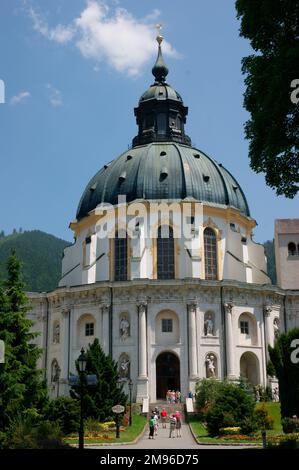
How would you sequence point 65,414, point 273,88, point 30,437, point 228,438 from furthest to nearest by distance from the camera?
point 65,414, point 228,438, point 30,437, point 273,88

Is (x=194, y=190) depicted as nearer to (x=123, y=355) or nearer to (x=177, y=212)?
(x=177, y=212)

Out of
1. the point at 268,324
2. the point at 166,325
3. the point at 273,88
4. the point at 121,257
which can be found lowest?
the point at 166,325

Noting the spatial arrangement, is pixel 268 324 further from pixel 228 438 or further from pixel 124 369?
pixel 228 438

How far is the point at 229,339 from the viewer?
58156mm

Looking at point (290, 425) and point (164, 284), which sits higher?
point (164, 284)

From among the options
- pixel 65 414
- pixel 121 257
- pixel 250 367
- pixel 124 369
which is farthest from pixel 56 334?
pixel 65 414

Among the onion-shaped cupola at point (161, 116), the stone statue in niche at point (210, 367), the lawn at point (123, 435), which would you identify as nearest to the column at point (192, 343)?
the stone statue in niche at point (210, 367)

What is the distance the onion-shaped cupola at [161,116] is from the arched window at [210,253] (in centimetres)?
1316

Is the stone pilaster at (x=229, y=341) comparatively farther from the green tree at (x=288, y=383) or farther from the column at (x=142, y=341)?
the green tree at (x=288, y=383)

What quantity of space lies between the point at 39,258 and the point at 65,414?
10579cm

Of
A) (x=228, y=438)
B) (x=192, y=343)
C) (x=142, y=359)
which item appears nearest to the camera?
(x=228, y=438)

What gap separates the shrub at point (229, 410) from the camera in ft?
123

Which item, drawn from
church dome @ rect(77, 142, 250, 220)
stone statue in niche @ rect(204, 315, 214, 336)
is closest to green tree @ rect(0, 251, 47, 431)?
stone statue in niche @ rect(204, 315, 214, 336)

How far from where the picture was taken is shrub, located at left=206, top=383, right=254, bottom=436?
123 feet
